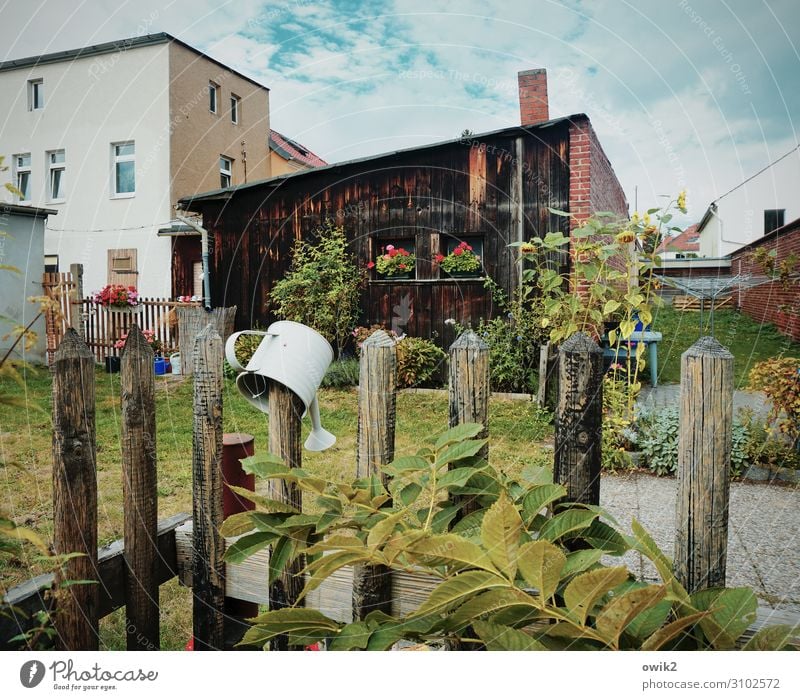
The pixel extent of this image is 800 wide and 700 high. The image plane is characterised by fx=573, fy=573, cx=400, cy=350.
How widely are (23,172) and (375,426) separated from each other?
2.23 feet

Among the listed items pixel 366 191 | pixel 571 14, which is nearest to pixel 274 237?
pixel 366 191

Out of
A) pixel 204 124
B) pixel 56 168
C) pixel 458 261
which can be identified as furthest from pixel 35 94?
pixel 458 261

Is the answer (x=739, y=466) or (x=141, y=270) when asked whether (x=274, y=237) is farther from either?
(x=739, y=466)

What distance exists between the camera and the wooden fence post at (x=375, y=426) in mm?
782

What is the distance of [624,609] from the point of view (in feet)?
1.65

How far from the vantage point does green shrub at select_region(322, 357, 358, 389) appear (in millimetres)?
954

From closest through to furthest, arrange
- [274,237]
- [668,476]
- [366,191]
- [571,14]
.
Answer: [571,14], [274,237], [366,191], [668,476]

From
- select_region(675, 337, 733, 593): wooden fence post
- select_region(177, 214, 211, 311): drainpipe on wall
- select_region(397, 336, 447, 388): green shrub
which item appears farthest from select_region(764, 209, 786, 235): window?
select_region(177, 214, 211, 311): drainpipe on wall

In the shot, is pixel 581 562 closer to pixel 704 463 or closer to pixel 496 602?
pixel 496 602

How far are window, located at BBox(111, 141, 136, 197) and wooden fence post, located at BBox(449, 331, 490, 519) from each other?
0.60 metres

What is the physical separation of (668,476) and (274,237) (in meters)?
2.02

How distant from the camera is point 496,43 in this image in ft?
2.66

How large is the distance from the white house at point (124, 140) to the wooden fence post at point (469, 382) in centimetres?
50

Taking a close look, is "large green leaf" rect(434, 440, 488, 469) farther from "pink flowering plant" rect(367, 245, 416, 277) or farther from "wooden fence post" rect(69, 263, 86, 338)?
"pink flowering plant" rect(367, 245, 416, 277)
